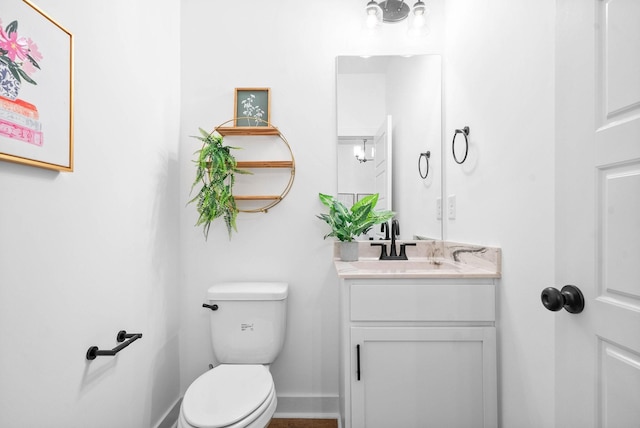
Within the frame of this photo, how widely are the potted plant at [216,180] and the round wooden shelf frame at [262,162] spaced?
0.10 meters

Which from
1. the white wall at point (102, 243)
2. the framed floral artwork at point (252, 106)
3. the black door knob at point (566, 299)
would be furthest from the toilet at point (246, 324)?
the black door knob at point (566, 299)

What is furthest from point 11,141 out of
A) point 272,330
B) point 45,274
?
point 272,330

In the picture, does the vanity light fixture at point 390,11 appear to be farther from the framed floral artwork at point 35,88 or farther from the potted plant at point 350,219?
the framed floral artwork at point 35,88

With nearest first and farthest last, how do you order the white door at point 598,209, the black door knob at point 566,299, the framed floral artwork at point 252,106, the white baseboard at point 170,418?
1. the white door at point 598,209
2. the black door knob at point 566,299
3. the white baseboard at point 170,418
4. the framed floral artwork at point 252,106

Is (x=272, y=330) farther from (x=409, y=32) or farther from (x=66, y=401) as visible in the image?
(x=409, y=32)

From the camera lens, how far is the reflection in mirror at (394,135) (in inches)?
71.8

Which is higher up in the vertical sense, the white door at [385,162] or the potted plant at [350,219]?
the white door at [385,162]

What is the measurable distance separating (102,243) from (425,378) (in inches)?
53.5

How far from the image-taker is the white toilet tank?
1.61 meters

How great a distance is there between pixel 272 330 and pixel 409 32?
1.82 meters

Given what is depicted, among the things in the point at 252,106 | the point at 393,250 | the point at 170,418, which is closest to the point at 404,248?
the point at 393,250

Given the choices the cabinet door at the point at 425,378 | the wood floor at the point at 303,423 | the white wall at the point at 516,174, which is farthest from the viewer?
the wood floor at the point at 303,423

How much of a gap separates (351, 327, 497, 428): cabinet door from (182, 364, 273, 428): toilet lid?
39cm

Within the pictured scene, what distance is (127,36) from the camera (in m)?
1.32
